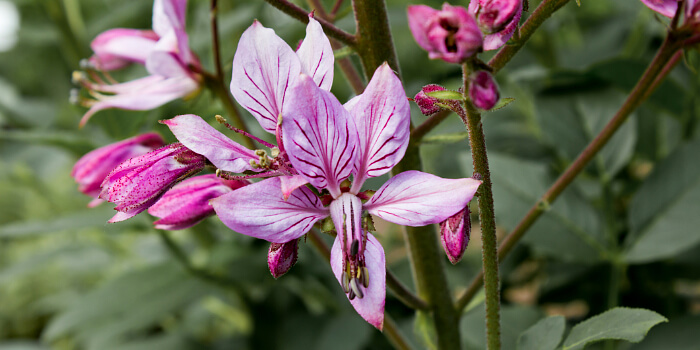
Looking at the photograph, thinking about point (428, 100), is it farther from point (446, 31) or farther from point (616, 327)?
point (616, 327)

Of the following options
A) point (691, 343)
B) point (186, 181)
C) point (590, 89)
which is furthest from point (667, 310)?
point (186, 181)

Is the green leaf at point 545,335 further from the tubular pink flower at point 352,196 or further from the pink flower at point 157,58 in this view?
the pink flower at point 157,58

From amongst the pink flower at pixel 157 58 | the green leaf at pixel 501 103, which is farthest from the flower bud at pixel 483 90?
the pink flower at pixel 157 58

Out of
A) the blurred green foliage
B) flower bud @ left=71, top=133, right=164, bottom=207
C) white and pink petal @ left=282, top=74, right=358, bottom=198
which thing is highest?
white and pink petal @ left=282, top=74, right=358, bottom=198

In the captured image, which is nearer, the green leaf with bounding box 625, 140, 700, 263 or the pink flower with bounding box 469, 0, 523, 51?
the pink flower with bounding box 469, 0, 523, 51

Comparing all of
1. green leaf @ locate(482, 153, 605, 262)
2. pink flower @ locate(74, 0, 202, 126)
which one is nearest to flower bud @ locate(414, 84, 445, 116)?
pink flower @ locate(74, 0, 202, 126)

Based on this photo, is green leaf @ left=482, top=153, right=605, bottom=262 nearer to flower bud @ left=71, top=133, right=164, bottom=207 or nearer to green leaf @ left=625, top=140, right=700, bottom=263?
green leaf @ left=625, top=140, right=700, bottom=263

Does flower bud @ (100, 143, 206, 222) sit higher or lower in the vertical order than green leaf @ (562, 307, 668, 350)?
higher
